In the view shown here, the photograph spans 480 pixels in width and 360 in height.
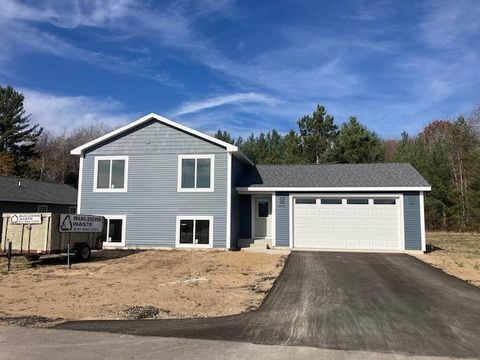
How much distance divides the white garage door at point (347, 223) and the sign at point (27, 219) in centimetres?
1099

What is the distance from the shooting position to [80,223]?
16.0m

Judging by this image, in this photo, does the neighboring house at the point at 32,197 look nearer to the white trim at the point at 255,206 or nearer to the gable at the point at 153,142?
the gable at the point at 153,142

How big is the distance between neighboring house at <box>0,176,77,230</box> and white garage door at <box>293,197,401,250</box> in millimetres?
18502

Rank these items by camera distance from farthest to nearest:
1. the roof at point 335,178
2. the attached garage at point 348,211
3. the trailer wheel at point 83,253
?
the roof at point 335,178 → the attached garage at point 348,211 → the trailer wheel at point 83,253

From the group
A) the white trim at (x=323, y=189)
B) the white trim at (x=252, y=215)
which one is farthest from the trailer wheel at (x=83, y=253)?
the white trim at (x=252, y=215)

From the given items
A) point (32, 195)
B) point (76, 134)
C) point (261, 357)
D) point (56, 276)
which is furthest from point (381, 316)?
point (76, 134)

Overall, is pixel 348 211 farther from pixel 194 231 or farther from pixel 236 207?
pixel 194 231

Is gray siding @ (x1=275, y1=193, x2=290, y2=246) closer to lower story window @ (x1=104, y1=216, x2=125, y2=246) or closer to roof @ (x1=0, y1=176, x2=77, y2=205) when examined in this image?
lower story window @ (x1=104, y1=216, x2=125, y2=246)

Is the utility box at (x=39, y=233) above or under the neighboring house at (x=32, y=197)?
under

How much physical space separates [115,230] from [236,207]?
580 cm

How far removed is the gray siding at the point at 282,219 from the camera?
20.2 meters

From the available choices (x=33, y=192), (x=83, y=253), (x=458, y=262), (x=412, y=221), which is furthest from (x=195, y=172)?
(x=33, y=192)

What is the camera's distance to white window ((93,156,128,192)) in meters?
20.5

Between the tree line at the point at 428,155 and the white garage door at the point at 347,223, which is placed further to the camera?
the tree line at the point at 428,155
